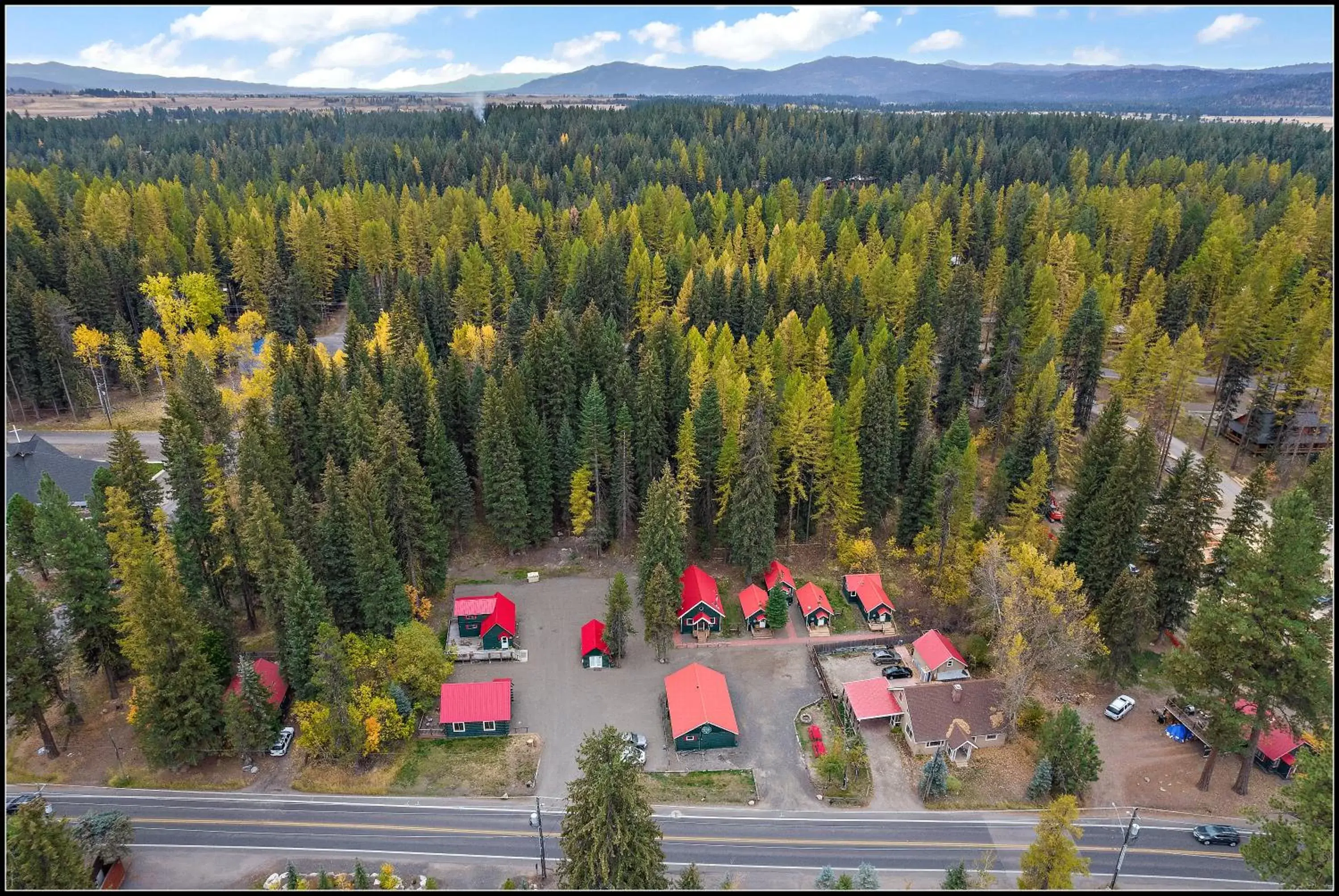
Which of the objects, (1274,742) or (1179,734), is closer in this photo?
(1274,742)

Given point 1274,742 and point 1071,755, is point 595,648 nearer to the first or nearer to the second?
point 1071,755

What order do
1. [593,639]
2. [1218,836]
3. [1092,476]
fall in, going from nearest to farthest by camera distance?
[1218,836] → [593,639] → [1092,476]

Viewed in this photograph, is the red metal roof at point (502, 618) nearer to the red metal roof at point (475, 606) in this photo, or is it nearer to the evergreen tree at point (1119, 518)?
the red metal roof at point (475, 606)

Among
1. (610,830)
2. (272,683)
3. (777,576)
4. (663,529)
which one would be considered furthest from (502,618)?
(610,830)

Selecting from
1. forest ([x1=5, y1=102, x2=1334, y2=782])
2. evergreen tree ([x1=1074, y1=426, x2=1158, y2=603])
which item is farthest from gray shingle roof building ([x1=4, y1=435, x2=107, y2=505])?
evergreen tree ([x1=1074, y1=426, x2=1158, y2=603])

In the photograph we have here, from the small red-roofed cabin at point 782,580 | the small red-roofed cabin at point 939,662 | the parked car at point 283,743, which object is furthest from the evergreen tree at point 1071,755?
the parked car at point 283,743

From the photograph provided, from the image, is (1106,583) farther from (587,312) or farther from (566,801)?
(587,312)
